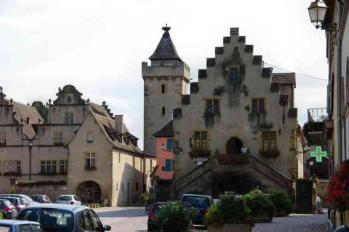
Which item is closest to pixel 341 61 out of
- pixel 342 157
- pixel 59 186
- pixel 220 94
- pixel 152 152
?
pixel 342 157

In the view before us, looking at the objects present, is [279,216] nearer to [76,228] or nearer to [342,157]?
[342,157]

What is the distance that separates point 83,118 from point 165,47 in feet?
59.9

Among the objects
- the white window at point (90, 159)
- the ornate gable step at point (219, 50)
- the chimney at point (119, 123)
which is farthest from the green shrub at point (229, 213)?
the chimney at point (119, 123)

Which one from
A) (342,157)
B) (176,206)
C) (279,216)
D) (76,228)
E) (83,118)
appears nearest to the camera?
(76,228)

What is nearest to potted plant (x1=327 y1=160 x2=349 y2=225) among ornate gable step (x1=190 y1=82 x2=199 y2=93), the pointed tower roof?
ornate gable step (x1=190 y1=82 x2=199 y2=93)

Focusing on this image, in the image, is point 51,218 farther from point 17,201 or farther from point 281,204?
point 281,204

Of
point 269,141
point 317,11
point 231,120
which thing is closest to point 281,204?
point 269,141

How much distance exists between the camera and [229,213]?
2584 centimetres

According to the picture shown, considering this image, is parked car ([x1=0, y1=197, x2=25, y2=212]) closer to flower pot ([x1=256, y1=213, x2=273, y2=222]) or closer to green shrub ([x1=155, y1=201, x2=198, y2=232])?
flower pot ([x1=256, y1=213, x2=273, y2=222])

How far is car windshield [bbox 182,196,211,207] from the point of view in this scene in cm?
3472

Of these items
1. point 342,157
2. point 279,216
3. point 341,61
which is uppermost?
point 341,61

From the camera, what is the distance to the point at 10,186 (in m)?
75.3

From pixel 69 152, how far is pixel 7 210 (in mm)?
34346

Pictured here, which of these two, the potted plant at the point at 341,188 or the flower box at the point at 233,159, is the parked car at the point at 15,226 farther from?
the flower box at the point at 233,159
